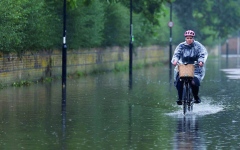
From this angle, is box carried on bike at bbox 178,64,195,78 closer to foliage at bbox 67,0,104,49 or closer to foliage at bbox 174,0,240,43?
foliage at bbox 67,0,104,49

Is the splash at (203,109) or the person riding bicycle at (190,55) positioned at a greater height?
the person riding bicycle at (190,55)

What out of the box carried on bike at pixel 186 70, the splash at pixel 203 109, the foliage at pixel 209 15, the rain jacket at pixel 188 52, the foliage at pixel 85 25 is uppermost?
the foliage at pixel 209 15

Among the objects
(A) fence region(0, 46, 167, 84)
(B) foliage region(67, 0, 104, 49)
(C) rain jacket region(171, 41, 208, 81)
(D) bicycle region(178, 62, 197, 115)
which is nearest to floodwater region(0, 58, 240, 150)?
(D) bicycle region(178, 62, 197, 115)

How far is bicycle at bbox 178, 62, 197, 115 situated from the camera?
66.8 ft

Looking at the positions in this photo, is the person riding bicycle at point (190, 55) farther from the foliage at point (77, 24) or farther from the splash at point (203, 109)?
the foliage at point (77, 24)

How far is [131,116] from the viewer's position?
65.3 feet

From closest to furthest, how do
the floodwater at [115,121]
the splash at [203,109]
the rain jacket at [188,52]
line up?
the floodwater at [115,121] → the splash at [203,109] → the rain jacket at [188,52]

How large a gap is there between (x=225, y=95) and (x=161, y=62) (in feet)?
141

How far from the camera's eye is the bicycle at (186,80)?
2038 centimetres

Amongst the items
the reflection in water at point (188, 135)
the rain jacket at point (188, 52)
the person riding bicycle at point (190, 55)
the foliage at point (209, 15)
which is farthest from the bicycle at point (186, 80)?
the foliage at point (209, 15)

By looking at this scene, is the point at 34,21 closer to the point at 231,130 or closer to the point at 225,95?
the point at 225,95

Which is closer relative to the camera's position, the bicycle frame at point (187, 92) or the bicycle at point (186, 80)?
the bicycle at point (186, 80)

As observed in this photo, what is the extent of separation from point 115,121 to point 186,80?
2.94m

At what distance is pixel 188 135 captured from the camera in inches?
625
